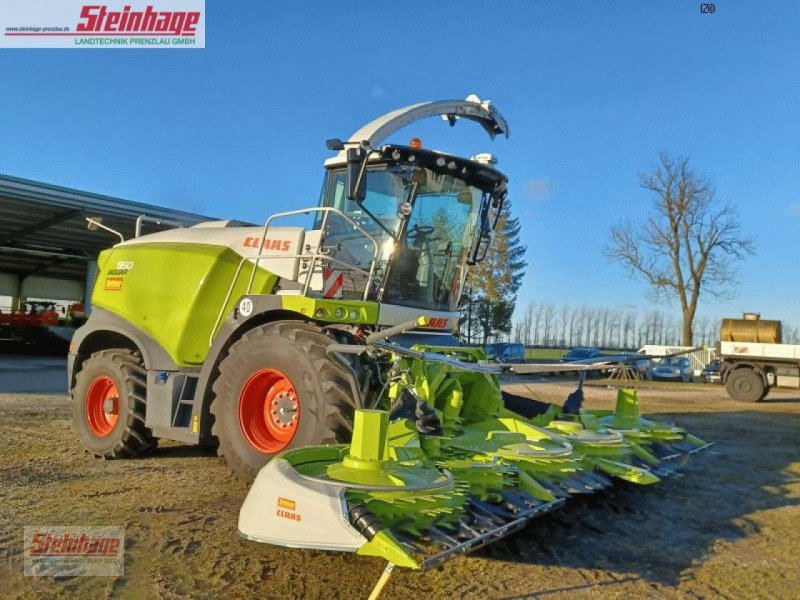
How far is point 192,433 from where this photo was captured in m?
5.48

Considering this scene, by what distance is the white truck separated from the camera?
58.1ft

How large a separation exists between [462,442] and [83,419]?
437 centimetres

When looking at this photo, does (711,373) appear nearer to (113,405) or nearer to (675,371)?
(675,371)

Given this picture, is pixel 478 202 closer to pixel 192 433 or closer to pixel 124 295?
pixel 192 433

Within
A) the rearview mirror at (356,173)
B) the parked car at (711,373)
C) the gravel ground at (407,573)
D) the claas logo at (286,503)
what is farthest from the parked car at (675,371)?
the claas logo at (286,503)

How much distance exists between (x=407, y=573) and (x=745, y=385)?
56.3ft

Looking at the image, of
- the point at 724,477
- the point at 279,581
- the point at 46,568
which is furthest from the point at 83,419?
the point at 724,477

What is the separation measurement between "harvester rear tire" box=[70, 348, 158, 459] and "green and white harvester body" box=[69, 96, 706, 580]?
2 centimetres

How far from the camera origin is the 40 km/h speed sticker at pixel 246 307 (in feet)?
17.3

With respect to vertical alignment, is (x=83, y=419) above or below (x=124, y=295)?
below

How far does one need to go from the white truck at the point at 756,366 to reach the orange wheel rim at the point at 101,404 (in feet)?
54.3

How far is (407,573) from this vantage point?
11.6ft

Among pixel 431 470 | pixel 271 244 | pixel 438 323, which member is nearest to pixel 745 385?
pixel 438 323

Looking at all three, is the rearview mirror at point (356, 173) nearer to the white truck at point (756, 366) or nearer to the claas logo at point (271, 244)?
the claas logo at point (271, 244)
